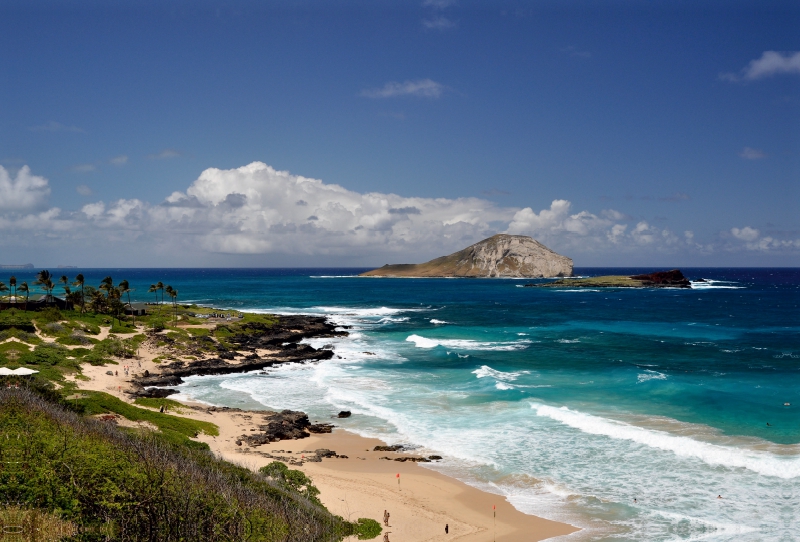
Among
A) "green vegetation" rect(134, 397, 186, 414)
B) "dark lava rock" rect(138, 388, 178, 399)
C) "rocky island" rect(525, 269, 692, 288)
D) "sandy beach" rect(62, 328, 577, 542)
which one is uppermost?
"rocky island" rect(525, 269, 692, 288)

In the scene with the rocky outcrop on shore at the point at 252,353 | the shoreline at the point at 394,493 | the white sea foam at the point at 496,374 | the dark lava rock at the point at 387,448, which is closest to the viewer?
the shoreline at the point at 394,493

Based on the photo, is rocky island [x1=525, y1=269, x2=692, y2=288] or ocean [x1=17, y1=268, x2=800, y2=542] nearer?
ocean [x1=17, y1=268, x2=800, y2=542]

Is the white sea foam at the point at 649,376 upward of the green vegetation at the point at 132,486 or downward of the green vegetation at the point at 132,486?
downward

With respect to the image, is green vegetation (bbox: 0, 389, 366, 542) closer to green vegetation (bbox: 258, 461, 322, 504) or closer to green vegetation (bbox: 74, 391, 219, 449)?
green vegetation (bbox: 258, 461, 322, 504)

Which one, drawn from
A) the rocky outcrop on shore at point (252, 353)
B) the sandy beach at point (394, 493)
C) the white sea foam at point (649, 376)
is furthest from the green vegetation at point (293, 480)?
the white sea foam at point (649, 376)

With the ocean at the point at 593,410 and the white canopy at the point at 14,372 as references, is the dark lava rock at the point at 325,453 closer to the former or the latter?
the ocean at the point at 593,410

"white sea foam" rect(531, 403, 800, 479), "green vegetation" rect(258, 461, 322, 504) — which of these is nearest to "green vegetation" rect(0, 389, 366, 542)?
"green vegetation" rect(258, 461, 322, 504)

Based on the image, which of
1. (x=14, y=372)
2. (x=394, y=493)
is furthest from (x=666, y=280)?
(x=14, y=372)

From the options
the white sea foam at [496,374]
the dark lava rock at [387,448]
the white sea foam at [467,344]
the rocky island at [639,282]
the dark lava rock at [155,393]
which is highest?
the rocky island at [639,282]
